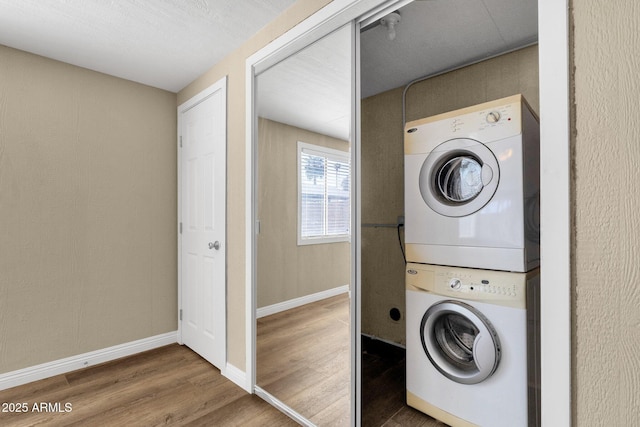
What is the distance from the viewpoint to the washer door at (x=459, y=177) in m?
1.45

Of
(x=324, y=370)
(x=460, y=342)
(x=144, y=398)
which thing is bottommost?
(x=144, y=398)

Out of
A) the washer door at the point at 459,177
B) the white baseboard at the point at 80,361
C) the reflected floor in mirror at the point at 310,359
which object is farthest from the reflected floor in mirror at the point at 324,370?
the white baseboard at the point at 80,361

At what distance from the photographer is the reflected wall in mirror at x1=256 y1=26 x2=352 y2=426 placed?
165 cm

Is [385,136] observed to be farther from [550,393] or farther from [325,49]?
[550,393]

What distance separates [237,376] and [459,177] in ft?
6.48

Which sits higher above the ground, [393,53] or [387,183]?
[393,53]

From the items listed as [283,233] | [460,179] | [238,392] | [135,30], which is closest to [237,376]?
[238,392]

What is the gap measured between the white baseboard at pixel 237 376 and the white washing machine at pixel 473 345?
1092 millimetres

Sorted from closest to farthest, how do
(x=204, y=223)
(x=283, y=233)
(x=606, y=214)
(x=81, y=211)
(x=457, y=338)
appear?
(x=606, y=214) → (x=457, y=338) → (x=283, y=233) → (x=81, y=211) → (x=204, y=223)

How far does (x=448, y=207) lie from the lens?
5.15ft

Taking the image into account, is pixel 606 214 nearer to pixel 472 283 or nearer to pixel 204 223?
pixel 472 283

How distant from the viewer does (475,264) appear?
149 centimetres

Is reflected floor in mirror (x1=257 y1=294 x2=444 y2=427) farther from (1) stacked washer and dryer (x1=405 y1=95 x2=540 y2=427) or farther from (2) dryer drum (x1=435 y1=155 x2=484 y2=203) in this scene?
(2) dryer drum (x1=435 y1=155 x2=484 y2=203)

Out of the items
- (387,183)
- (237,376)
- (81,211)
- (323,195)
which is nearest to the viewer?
(323,195)
